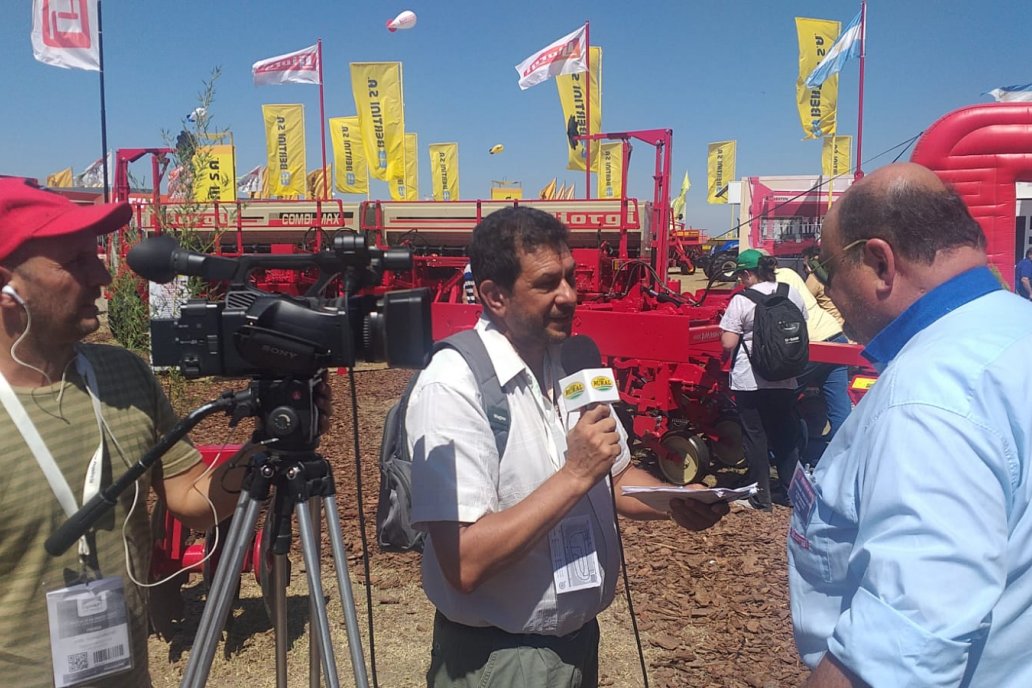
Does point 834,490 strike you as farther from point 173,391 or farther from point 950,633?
point 173,391

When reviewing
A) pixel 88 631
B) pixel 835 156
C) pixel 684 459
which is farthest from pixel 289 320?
pixel 835 156

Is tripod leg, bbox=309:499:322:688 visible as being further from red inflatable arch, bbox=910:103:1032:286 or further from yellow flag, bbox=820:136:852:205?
yellow flag, bbox=820:136:852:205

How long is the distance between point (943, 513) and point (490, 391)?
99cm

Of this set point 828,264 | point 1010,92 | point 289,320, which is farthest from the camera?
point 1010,92

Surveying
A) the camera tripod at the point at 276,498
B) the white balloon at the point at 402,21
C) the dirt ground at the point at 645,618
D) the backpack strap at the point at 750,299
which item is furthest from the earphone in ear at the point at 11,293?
the white balloon at the point at 402,21

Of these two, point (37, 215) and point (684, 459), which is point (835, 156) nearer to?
point (684, 459)

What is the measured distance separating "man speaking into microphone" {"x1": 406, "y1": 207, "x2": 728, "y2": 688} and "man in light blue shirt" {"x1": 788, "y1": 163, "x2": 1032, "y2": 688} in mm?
523

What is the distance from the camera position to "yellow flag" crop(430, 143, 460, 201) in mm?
38125

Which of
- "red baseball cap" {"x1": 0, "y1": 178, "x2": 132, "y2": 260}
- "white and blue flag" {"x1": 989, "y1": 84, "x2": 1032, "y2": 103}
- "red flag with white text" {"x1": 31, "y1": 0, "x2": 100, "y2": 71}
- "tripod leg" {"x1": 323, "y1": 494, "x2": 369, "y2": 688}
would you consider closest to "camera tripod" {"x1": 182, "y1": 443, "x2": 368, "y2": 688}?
"tripod leg" {"x1": 323, "y1": 494, "x2": 369, "y2": 688}

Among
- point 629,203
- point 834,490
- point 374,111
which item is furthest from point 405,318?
point 374,111

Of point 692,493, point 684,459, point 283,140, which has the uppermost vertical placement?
point 283,140

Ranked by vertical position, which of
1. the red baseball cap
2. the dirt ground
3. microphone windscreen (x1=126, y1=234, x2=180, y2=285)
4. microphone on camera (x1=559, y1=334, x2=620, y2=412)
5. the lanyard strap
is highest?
the red baseball cap

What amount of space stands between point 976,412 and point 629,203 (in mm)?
12070

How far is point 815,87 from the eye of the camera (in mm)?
23281
